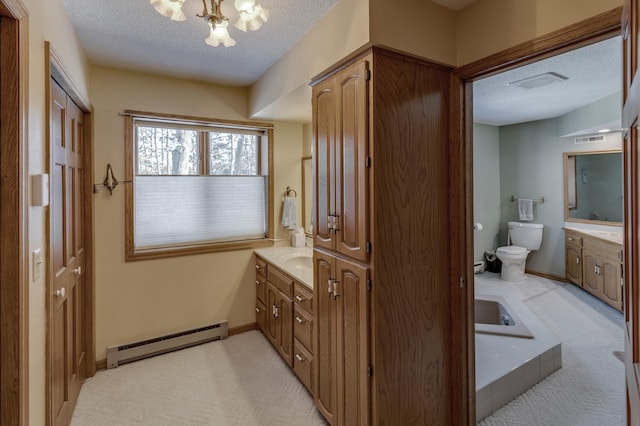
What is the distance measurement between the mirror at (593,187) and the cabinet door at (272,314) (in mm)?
4446

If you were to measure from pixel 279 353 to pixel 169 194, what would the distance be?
5.74 feet

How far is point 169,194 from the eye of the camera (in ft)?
9.60

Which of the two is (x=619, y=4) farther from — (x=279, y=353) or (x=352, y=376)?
(x=279, y=353)

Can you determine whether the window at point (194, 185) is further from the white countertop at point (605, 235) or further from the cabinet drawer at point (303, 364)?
the white countertop at point (605, 235)

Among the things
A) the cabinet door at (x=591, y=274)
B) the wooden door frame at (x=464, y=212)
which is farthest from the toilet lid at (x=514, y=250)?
the wooden door frame at (x=464, y=212)

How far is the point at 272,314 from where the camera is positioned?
2.85 meters

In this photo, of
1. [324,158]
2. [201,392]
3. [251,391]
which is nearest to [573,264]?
[324,158]

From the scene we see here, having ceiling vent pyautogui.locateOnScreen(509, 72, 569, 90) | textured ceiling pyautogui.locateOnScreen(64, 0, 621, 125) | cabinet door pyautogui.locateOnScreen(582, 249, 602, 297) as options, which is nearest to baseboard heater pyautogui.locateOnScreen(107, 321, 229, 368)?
textured ceiling pyautogui.locateOnScreen(64, 0, 621, 125)

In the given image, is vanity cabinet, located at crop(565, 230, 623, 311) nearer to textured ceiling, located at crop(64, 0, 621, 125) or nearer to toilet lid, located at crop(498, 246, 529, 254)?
toilet lid, located at crop(498, 246, 529, 254)

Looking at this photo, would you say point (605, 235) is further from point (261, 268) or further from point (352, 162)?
point (261, 268)

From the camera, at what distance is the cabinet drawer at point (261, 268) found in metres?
2.98

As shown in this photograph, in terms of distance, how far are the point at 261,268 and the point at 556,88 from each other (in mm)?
3478

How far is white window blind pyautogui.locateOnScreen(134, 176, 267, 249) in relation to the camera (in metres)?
2.84

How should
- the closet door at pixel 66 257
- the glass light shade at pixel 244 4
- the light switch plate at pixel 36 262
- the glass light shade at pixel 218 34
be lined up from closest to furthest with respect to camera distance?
1. the light switch plate at pixel 36 262
2. the glass light shade at pixel 244 4
3. the glass light shade at pixel 218 34
4. the closet door at pixel 66 257
